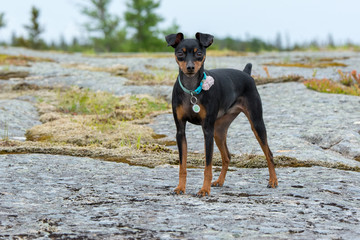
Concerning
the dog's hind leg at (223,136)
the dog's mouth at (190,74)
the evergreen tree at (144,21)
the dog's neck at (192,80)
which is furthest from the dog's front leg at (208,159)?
the evergreen tree at (144,21)

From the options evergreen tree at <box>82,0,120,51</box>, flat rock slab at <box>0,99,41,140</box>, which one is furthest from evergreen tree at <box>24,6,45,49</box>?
flat rock slab at <box>0,99,41,140</box>

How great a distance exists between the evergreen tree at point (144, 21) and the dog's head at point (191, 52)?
40.5 m

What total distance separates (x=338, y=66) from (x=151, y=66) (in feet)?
24.5

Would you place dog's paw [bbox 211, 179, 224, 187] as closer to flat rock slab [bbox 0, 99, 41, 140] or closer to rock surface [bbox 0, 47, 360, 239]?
rock surface [bbox 0, 47, 360, 239]

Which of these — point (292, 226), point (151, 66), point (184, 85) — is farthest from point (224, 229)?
point (151, 66)

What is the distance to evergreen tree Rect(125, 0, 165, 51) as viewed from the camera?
147ft

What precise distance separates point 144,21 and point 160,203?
43.1 metres

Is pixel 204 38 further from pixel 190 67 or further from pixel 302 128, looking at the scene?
pixel 302 128

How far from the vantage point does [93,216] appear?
3.71 m

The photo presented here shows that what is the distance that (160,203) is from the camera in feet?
13.6

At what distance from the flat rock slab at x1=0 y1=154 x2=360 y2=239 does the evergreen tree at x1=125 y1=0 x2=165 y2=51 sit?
1581 inches

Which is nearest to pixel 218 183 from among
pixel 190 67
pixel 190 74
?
pixel 190 74

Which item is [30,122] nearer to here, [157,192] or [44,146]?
[44,146]

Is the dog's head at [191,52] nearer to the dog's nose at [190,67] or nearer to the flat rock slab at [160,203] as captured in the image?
the dog's nose at [190,67]
